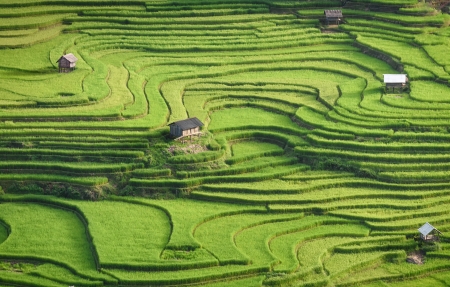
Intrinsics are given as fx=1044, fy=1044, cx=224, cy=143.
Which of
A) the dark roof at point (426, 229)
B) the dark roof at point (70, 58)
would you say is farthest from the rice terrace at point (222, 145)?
the dark roof at point (70, 58)

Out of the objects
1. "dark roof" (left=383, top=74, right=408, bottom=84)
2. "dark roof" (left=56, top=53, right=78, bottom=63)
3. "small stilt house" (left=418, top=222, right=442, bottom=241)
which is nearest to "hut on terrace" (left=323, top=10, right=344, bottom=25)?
"dark roof" (left=383, top=74, right=408, bottom=84)

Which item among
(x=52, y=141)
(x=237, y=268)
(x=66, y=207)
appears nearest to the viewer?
(x=237, y=268)

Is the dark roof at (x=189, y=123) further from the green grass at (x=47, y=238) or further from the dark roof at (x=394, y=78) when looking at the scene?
the dark roof at (x=394, y=78)

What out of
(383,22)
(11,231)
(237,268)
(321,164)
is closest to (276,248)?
(237,268)

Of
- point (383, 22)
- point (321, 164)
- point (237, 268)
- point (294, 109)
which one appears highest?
point (383, 22)

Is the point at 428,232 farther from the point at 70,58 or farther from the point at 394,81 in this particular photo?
the point at 70,58

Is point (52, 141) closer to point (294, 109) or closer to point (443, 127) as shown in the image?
point (294, 109)
